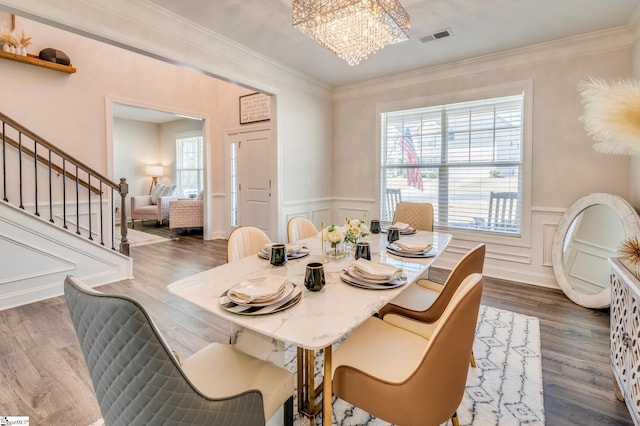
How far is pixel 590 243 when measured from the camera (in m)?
3.11

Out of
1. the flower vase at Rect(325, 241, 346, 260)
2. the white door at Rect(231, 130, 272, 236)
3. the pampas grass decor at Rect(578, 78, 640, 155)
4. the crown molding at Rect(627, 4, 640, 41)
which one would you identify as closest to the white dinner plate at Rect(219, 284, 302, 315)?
the flower vase at Rect(325, 241, 346, 260)

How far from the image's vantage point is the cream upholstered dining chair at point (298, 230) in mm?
2623

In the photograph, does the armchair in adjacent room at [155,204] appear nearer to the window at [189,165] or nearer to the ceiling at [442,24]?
the window at [189,165]

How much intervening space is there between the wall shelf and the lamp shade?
472 centimetres

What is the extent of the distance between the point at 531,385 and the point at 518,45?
338 centimetres

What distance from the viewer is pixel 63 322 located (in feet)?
8.79

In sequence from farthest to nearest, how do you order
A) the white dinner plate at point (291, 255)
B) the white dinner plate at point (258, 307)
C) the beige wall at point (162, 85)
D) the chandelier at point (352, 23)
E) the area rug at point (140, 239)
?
the area rug at point (140, 239)
the beige wall at point (162, 85)
the chandelier at point (352, 23)
the white dinner plate at point (291, 255)
the white dinner plate at point (258, 307)

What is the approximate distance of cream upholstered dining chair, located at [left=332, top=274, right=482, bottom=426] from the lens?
0.99 m

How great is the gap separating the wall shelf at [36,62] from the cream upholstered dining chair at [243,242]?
155 inches

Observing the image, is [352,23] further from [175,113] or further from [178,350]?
[175,113]

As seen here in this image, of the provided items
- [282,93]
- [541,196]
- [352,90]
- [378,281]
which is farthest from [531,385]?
[352,90]

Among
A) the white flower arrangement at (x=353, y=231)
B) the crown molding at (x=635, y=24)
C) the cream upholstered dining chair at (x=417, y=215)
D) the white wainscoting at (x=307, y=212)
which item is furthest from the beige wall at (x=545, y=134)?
the white flower arrangement at (x=353, y=231)

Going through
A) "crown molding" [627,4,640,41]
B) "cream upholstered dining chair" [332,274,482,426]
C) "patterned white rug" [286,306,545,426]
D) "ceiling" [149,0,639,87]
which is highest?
"ceiling" [149,0,639,87]

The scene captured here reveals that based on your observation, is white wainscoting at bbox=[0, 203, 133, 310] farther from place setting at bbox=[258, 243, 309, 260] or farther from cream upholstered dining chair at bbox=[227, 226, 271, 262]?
place setting at bbox=[258, 243, 309, 260]
